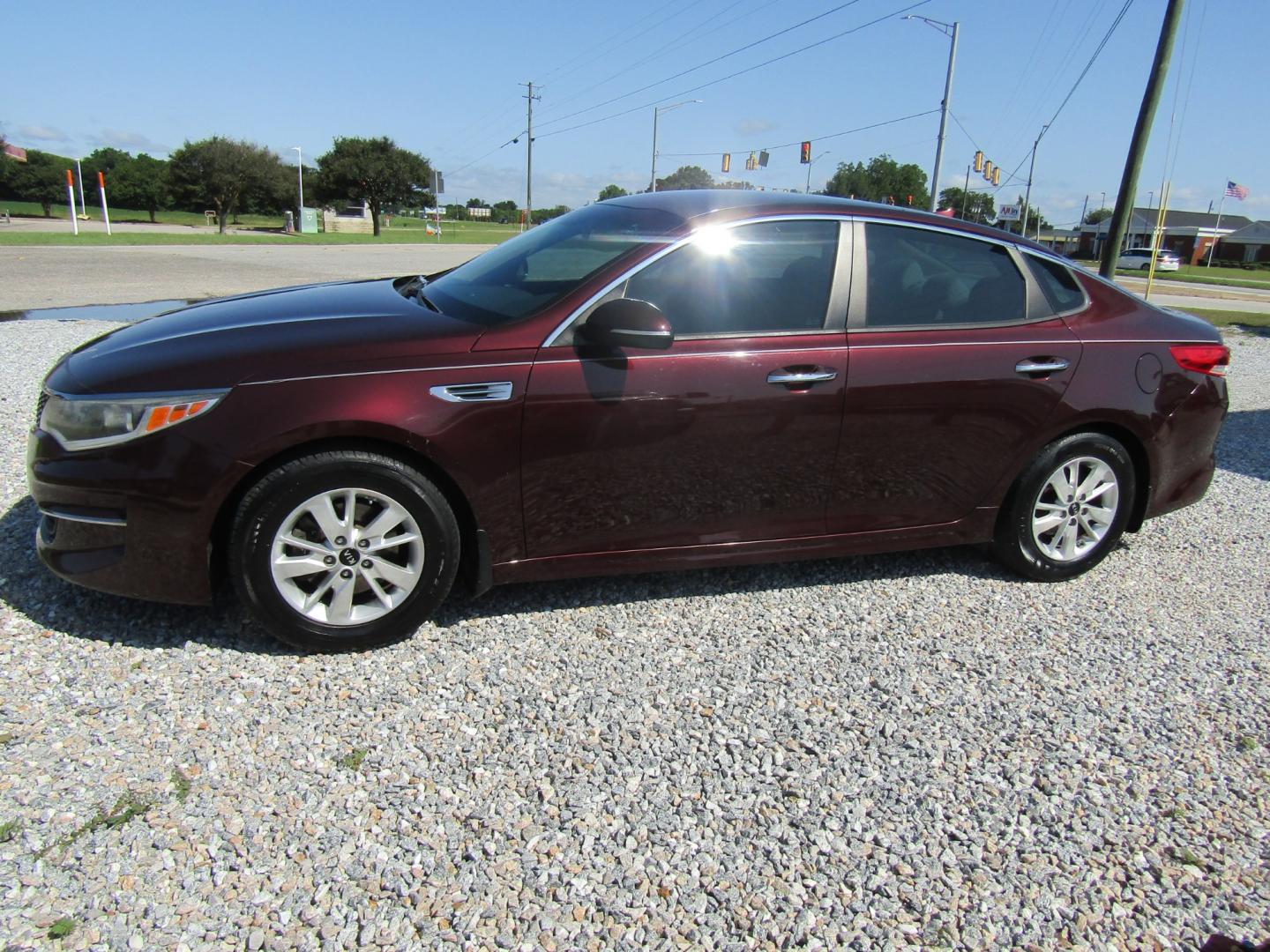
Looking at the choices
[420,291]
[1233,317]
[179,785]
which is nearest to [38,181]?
[1233,317]

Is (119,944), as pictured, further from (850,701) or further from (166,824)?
(850,701)

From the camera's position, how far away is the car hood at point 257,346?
303 centimetres

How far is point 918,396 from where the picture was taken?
12.1 ft

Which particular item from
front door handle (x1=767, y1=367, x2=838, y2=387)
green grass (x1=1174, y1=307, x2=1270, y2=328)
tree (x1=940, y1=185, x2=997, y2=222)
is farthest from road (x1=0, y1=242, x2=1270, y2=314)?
tree (x1=940, y1=185, x2=997, y2=222)

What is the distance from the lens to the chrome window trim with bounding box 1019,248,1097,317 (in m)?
4.04

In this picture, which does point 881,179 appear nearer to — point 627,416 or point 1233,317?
point 1233,317

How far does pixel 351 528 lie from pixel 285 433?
40 centimetres

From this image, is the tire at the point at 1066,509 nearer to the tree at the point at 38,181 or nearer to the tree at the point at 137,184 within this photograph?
the tree at the point at 38,181

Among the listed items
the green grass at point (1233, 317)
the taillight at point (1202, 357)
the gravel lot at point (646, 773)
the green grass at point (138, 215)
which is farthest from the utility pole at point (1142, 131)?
the green grass at point (138, 215)

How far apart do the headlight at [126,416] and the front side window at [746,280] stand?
1597 millimetres

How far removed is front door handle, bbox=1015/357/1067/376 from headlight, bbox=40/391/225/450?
10.5ft

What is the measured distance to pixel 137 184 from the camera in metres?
73.4

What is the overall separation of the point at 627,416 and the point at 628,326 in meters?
0.33

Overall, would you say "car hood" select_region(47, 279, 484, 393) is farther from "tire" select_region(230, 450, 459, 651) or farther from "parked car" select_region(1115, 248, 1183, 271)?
"parked car" select_region(1115, 248, 1183, 271)
